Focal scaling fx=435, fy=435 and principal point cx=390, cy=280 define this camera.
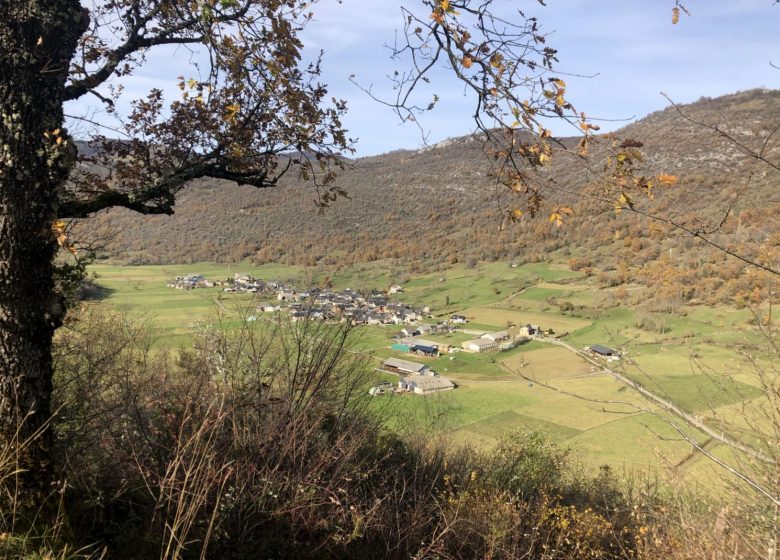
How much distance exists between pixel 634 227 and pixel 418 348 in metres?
39.1

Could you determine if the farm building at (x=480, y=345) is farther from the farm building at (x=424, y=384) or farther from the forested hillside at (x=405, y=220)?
the forested hillside at (x=405, y=220)

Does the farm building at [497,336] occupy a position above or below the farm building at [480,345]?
above

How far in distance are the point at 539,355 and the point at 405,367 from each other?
37.7 feet

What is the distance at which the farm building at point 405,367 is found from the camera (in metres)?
33.6

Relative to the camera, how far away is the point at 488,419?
2694cm

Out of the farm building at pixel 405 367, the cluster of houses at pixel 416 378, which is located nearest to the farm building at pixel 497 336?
the cluster of houses at pixel 416 378

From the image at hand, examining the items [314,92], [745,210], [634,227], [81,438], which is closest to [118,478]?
[81,438]

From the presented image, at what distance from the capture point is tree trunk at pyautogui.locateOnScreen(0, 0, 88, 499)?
2.99m

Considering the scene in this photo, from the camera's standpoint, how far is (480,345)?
42.2 meters

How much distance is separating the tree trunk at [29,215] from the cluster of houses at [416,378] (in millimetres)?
23943

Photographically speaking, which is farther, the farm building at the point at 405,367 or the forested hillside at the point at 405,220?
the forested hillside at the point at 405,220

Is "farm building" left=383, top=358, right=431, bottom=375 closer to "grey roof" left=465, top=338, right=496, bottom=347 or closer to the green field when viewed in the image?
the green field

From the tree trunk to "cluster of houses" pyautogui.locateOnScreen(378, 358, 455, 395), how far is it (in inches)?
943

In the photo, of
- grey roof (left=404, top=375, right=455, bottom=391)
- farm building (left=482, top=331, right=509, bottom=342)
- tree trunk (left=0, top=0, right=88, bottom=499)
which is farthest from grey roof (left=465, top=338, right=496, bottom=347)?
tree trunk (left=0, top=0, right=88, bottom=499)
